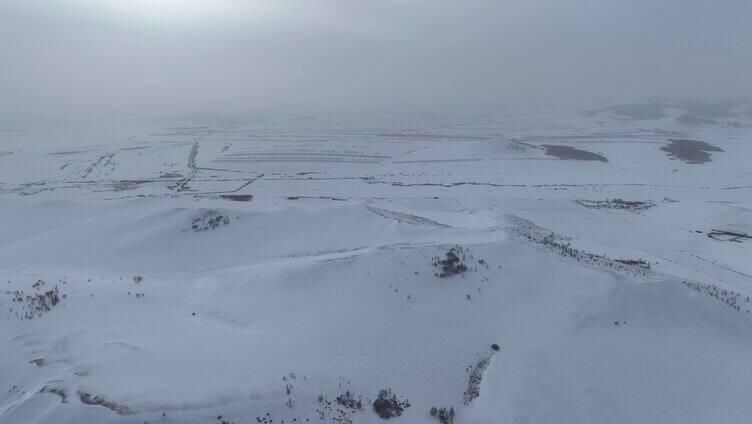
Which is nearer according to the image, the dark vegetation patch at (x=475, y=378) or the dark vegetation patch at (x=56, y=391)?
Result: the dark vegetation patch at (x=56, y=391)

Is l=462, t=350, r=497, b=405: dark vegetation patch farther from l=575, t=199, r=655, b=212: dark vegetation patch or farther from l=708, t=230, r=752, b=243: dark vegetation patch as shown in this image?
l=575, t=199, r=655, b=212: dark vegetation patch

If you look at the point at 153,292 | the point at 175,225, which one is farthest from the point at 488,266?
the point at 175,225

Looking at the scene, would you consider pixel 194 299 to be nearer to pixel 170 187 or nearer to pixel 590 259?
pixel 590 259

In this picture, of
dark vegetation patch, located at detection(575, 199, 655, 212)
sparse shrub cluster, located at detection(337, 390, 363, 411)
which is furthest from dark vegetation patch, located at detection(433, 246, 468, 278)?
dark vegetation patch, located at detection(575, 199, 655, 212)

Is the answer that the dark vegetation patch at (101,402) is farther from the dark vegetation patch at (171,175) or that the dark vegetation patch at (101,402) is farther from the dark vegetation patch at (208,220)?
the dark vegetation patch at (171,175)

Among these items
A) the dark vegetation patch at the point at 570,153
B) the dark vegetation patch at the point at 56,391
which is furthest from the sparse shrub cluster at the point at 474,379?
the dark vegetation patch at the point at 570,153

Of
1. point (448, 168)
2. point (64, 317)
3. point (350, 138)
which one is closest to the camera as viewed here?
point (64, 317)
